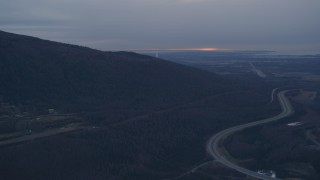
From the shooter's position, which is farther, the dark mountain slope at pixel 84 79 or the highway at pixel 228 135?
the dark mountain slope at pixel 84 79

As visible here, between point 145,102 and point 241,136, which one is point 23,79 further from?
point 241,136

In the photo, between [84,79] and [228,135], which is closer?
[228,135]

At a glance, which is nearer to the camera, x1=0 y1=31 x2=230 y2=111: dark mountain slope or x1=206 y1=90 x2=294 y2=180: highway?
x1=206 y1=90 x2=294 y2=180: highway

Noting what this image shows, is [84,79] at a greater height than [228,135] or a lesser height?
greater

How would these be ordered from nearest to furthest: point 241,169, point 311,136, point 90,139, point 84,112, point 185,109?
point 241,169, point 90,139, point 311,136, point 84,112, point 185,109

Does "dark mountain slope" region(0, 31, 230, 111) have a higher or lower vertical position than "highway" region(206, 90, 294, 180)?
higher

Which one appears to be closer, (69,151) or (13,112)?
(69,151)

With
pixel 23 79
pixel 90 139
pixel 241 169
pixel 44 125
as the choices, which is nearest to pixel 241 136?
pixel 241 169

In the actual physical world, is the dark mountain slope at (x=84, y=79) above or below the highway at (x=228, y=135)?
above
